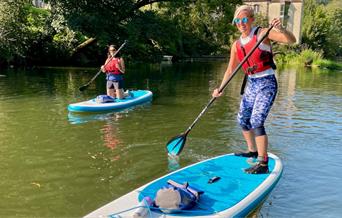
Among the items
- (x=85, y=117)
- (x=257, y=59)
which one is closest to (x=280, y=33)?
(x=257, y=59)

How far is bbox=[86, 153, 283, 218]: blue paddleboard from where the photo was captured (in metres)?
4.43

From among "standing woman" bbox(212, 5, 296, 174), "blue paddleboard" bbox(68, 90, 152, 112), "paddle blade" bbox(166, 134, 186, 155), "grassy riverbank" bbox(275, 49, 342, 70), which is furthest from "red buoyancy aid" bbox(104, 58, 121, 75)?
"grassy riverbank" bbox(275, 49, 342, 70)

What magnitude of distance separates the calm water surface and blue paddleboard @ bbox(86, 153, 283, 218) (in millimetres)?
347

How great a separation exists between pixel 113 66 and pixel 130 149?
4.76 meters

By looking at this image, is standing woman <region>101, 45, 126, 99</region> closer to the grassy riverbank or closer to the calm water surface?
the calm water surface

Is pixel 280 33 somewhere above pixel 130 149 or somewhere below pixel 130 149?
above

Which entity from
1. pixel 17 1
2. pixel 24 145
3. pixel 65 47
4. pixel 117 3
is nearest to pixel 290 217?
pixel 24 145

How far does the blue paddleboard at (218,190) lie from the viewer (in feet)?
14.5

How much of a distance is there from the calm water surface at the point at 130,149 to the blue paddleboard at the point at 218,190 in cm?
35

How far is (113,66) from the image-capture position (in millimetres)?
12305

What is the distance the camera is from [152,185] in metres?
5.15

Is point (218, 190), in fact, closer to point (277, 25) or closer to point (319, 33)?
point (277, 25)

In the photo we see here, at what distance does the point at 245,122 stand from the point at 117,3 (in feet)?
66.8

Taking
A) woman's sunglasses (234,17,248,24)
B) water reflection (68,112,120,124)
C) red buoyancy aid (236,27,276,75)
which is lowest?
water reflection (68,112,120,124)
